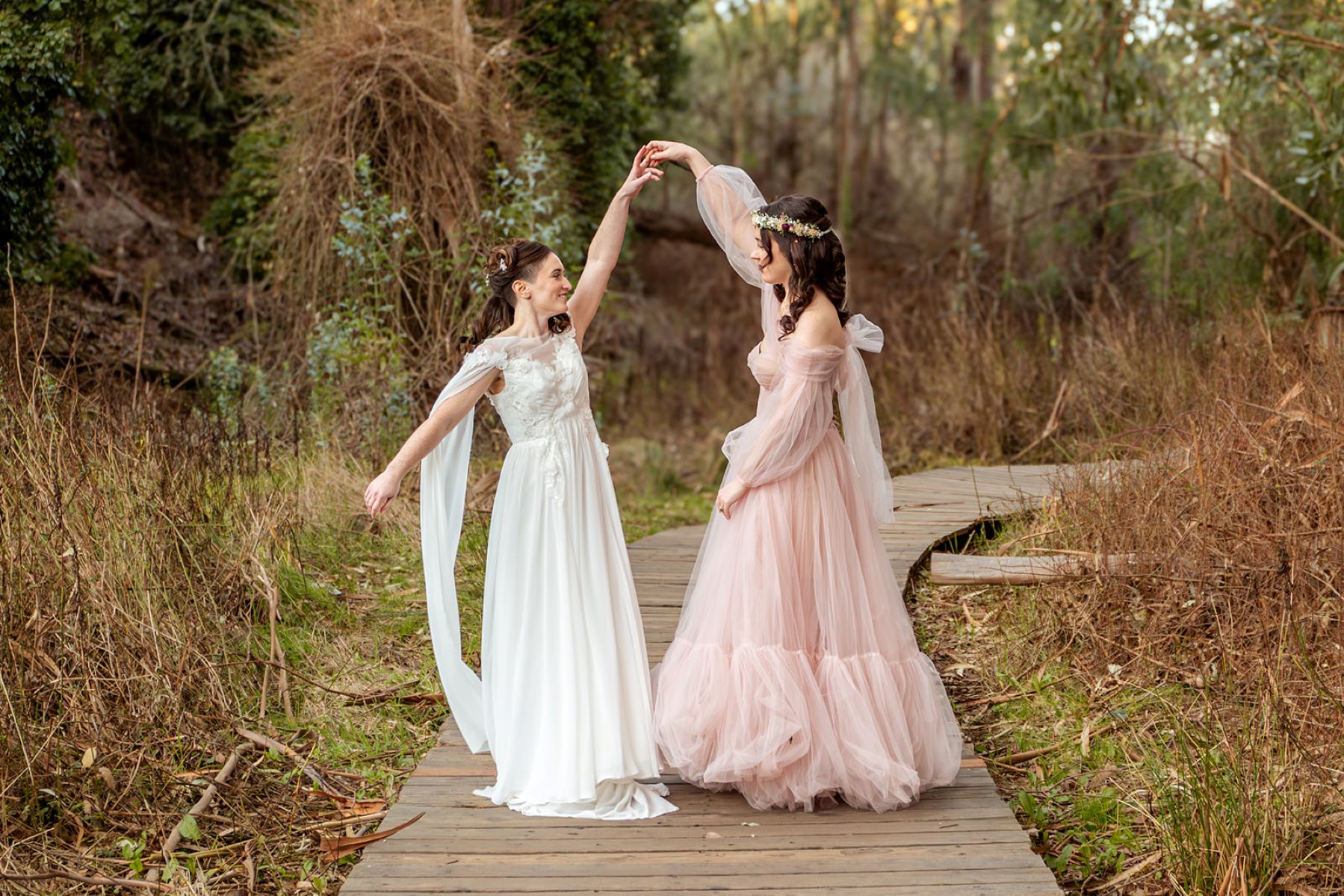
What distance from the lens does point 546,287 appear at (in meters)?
4.12

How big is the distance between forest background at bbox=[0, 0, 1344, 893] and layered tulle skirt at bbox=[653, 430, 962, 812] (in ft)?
2.25

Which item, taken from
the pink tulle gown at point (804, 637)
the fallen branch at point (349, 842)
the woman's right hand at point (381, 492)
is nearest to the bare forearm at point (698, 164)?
the pink tulle gown at point (804, 637)

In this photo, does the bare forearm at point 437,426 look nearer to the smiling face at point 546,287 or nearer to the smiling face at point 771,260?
the smiling face at point 546,287

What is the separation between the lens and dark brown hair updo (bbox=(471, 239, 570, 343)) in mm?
4148

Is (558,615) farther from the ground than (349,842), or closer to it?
farther from the ground

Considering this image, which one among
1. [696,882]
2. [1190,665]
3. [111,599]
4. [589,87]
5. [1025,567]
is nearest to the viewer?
[696,882]

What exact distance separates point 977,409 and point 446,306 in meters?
3.87

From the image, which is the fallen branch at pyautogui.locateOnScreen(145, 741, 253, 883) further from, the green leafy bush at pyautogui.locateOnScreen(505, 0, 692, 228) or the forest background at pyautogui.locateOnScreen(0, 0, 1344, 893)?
the green leafy bush at pyautogui.locateOnScreen(505, 0, 692, 228)

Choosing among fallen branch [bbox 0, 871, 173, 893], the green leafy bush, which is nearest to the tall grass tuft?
fallen branch [bbox 0, 871, 173, 893]

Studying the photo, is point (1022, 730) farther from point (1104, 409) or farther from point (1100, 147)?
point (1100, 147)

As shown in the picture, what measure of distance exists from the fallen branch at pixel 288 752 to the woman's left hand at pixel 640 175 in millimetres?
2250

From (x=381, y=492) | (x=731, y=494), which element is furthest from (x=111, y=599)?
(x=731, y=494)

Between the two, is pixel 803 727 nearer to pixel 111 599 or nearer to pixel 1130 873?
pixel 1130 873

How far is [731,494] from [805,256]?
78cm
